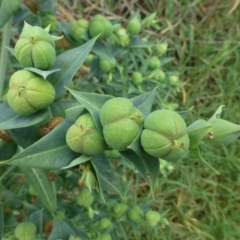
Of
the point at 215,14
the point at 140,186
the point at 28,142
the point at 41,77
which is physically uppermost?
the point at 41,77

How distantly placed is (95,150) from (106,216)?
130cm

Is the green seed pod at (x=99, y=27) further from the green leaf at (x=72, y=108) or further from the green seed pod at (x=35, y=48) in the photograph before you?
the green seed pod at (x=35, y=48)

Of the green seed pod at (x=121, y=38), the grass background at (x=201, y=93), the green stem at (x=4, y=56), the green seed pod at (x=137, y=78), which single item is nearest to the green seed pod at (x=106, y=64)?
the green seed pod at (x=121, y=38)

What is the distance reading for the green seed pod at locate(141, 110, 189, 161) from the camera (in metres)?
1.29

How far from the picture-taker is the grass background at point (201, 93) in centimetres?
391

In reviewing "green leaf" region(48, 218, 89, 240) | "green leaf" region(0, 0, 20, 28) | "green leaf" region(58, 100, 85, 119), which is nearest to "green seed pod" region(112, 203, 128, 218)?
"green leaf" region(48, 218, 89, 240)

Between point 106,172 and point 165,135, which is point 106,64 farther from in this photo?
point 165,135

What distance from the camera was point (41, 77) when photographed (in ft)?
4.92

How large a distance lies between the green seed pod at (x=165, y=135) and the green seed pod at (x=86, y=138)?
0.51ft

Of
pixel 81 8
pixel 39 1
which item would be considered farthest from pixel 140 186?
pixel 39 1

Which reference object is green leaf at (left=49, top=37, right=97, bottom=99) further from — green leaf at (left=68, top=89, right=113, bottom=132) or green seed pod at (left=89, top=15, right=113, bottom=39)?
green seed pod at (left=89, top=15, right=113, bottom=39)

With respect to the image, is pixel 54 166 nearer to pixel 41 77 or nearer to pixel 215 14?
pixel 41 77

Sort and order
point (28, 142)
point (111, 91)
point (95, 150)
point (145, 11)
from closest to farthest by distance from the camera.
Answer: point (95, 150)
point (28, 142)
point (111, 91)
point (145, 11)

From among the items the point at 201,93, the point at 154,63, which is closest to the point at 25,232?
the point at 154,63
